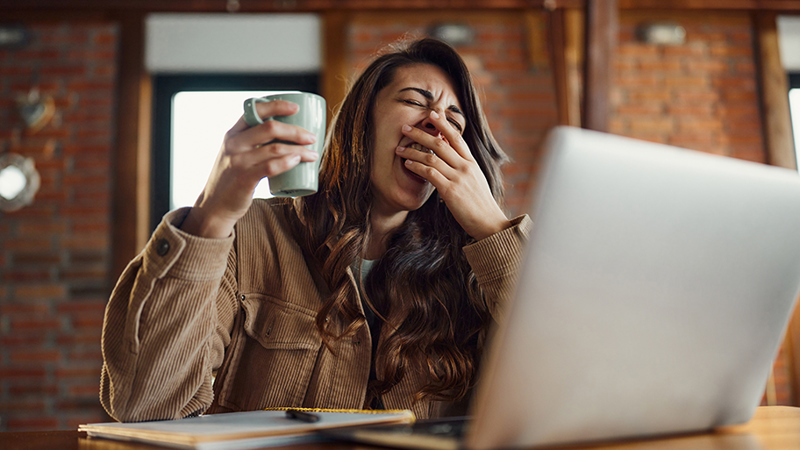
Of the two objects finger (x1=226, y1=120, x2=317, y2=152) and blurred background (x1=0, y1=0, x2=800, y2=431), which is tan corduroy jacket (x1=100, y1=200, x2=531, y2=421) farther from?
blurred background (x1=0, y1=0, x2=800, y2=431)

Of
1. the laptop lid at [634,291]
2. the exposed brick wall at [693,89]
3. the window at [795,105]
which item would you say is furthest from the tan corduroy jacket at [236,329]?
the window at [795,105]

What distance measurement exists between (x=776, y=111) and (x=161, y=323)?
454 cm

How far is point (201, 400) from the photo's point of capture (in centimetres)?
94

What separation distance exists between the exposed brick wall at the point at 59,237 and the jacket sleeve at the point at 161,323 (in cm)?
328

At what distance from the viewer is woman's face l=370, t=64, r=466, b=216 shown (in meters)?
1.26

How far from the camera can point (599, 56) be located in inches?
139

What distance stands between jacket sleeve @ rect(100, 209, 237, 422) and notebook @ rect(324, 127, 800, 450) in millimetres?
348

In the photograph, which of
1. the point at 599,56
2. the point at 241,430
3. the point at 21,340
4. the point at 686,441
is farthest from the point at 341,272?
the point at 21,340

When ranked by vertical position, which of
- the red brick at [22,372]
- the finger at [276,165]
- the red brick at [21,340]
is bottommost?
the red brick at [22,372]

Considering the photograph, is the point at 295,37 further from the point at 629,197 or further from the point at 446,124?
the point at 629,197

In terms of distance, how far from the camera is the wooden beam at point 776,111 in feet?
13.4

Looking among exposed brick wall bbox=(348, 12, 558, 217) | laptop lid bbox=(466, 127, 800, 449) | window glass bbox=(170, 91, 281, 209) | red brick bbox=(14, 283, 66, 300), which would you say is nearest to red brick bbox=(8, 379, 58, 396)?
red brick bbox=(14, 283, 66, 300)

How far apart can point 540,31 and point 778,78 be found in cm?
167

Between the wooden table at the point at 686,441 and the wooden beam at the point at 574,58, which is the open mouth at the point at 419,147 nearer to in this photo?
the wooden table at the point at 686,441
